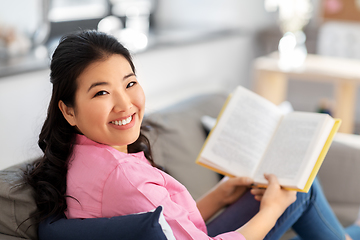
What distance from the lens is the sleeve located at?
838 mm

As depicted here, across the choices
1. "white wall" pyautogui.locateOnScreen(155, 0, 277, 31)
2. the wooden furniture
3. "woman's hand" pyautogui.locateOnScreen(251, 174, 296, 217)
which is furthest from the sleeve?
"white wall" pyautogui.locateOnScreen(155, 0, 277, 31)

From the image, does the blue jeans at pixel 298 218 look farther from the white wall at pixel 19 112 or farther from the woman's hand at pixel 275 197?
the white wall at pixel 19 112

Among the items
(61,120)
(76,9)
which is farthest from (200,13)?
(61,120)

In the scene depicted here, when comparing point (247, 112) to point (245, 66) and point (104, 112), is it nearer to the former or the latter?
point (104, 112)

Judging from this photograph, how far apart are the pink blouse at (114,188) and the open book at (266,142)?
0.33m

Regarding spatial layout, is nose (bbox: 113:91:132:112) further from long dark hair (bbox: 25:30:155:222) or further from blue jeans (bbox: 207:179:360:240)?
blue jeans (bbox: 207:179:360:240)

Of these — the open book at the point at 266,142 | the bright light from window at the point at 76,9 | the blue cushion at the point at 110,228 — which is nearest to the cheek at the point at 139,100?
the blue cushion at the point at 110,228

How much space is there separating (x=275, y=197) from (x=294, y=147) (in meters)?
0.17

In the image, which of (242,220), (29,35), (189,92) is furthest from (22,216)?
(189,92)

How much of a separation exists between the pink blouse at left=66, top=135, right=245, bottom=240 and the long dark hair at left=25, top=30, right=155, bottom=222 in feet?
0.09

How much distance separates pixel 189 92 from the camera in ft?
8.11

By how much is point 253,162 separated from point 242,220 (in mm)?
170

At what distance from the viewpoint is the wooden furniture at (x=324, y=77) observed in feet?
8.11

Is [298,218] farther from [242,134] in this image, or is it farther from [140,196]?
[140,196]
